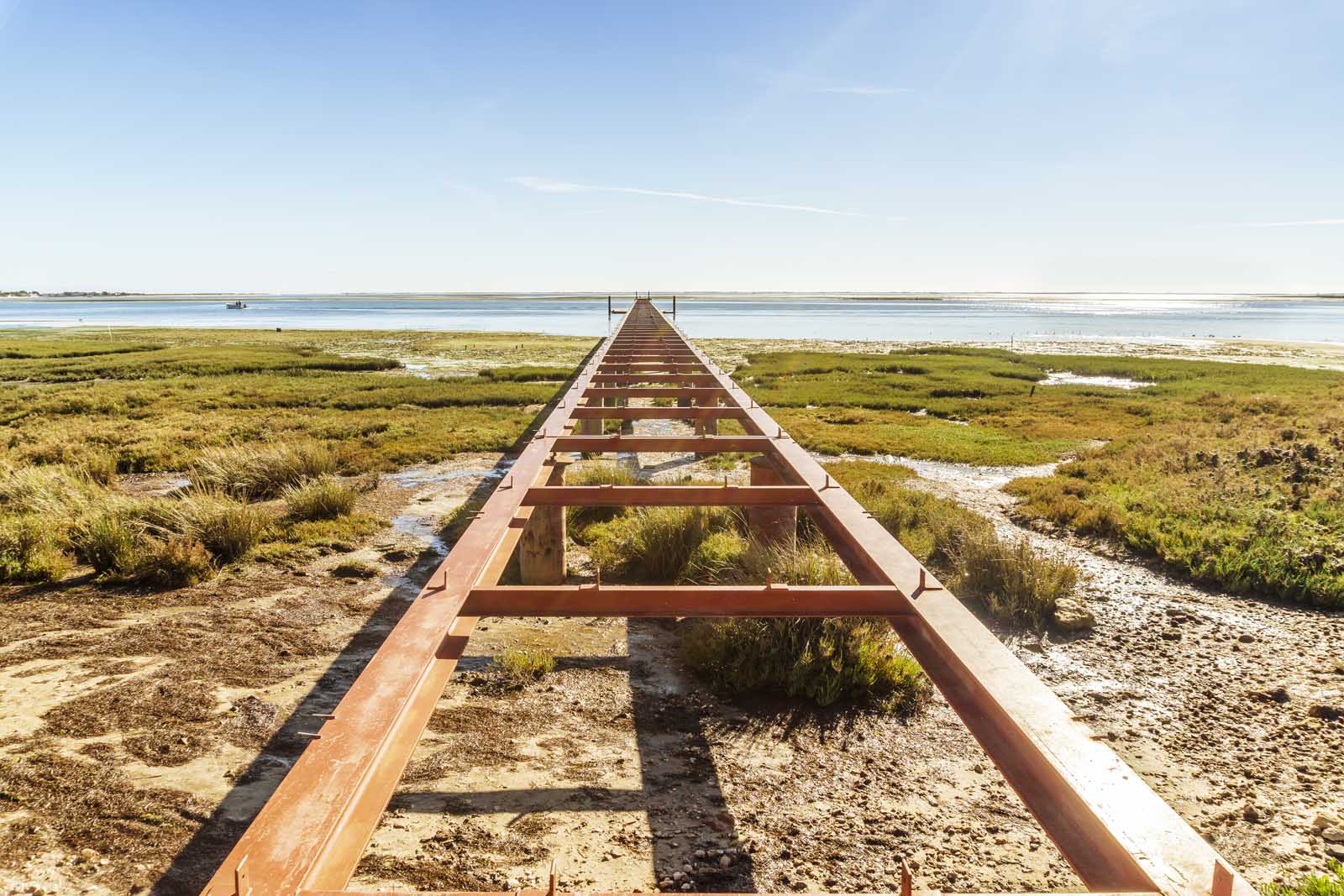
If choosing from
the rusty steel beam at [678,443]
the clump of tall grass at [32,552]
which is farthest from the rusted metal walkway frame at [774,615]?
the clump of tall grass at [32,552]

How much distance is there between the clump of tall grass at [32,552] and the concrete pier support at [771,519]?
277 inches

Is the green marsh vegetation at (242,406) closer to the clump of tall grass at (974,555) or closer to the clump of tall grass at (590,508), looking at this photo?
the clump of tall grass at (590,508)

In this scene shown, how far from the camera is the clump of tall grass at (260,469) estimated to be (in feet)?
36.9

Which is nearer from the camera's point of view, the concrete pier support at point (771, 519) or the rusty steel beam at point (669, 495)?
the rusty steel beam at point (669, 495)

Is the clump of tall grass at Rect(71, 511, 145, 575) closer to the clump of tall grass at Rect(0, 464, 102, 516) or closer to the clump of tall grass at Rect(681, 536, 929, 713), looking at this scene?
the clump of tall grass at Rect(0, 464, 102, 516)

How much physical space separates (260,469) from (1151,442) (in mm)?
17048

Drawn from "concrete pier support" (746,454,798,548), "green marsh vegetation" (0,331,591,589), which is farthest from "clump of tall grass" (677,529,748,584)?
"green marsh vegetation" (0,331,591,589)

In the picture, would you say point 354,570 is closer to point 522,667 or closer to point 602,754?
point 522,667

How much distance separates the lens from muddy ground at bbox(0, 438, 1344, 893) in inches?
138

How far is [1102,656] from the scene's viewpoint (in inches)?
246

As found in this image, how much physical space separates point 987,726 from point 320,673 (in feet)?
15.7

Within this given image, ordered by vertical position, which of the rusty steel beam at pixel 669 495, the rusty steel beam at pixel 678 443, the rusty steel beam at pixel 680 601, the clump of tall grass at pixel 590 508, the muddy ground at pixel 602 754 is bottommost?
the muddy ground at pixel 602 754

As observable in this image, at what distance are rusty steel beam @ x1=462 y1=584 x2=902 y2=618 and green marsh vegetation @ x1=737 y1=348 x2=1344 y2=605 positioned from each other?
675 centimetres

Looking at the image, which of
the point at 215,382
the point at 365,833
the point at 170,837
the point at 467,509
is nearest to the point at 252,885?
the point at 365,833
